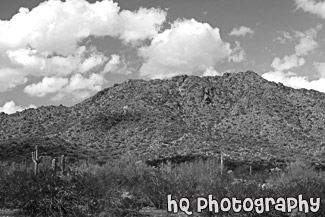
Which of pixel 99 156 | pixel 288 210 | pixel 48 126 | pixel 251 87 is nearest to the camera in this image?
pixel 288 210

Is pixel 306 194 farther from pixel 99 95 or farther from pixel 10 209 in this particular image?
pixel 99 95

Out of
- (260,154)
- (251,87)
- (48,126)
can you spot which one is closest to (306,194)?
(260,154)

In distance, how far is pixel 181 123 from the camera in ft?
211

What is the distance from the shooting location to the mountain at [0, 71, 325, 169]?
5450cm

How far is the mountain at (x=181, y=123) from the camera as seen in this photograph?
54.5m

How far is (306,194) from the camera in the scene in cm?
1439

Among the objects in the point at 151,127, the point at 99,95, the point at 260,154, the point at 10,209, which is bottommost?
the point at 10,209

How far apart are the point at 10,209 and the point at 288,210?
8.24 m
